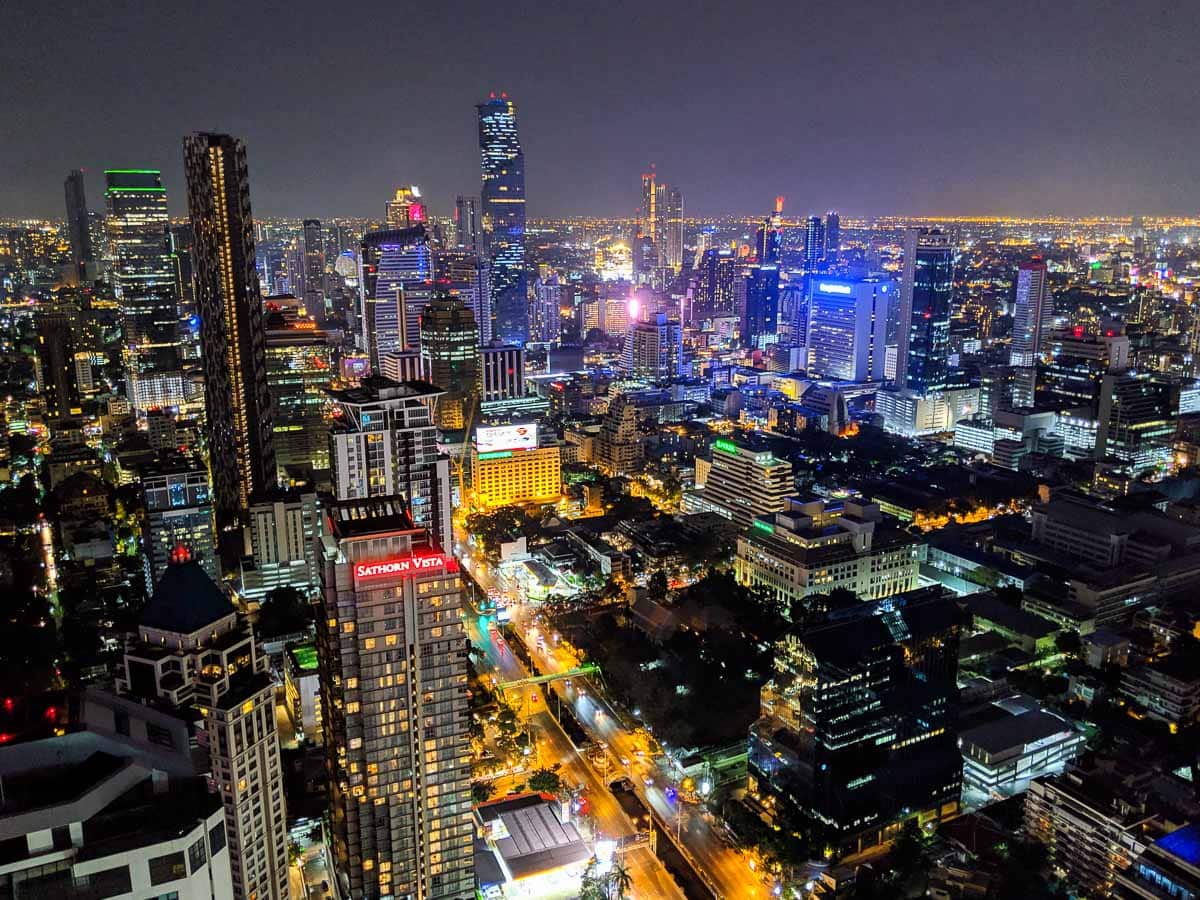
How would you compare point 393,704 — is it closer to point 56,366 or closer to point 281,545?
point 281,545

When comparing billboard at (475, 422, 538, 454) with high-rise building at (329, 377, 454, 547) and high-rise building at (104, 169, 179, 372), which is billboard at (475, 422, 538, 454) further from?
high-rise building at (104, 169, 179, 372)

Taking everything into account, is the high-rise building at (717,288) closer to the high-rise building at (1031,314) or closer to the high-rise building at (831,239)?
the high-rise building at (831,239)

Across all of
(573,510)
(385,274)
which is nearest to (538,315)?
(385,274)

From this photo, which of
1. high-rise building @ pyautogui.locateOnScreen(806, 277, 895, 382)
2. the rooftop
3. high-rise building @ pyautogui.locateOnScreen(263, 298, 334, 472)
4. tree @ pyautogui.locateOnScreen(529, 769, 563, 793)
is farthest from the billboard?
high-rise building @ pyautogui.locateOnScreen(806, 277, 895, 382)

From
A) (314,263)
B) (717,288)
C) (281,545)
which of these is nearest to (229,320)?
(281,545)

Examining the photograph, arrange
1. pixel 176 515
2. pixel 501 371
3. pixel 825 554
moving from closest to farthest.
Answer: pixel 825 554 < pixel 176 515 < pixel 501 371

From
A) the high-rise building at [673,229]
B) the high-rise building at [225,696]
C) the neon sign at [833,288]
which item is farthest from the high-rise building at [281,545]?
the high-rise building at [673,229]
